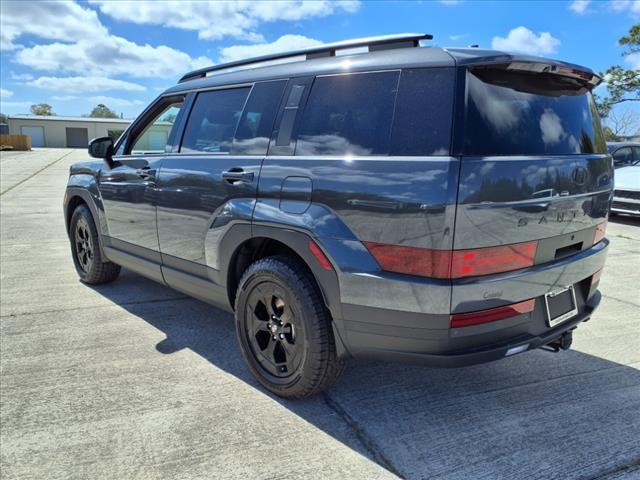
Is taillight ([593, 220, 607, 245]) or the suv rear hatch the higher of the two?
the suv rear hatch

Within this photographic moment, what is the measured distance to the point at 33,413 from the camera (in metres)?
2.84

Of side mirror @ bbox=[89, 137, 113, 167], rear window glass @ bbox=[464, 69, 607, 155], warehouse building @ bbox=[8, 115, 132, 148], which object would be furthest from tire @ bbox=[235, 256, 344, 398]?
warehouse building @ bbox=[8, 115, 132, 148]

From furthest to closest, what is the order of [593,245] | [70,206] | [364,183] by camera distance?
1. [70,206]
2. [593,245]
3. [364,183]

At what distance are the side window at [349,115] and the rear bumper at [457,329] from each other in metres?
0.71

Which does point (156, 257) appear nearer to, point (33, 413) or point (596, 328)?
point (33, 413)

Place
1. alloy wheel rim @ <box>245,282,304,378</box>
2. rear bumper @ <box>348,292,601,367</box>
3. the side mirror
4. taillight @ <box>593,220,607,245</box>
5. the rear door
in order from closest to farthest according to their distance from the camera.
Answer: rear bumper @ <box>348,292,601,367</box>, alloy wheel rim @ <box>245,282,304,378</box>, taillight @ <box>593,220,607,245</box>, the rear door, the side mirror

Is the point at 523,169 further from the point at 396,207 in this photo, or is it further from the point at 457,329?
the point at 457,329

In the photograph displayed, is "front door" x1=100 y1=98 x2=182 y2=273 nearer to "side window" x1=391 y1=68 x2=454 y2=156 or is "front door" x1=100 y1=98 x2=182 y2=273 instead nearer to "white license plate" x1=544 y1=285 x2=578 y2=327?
"side window" x1=391 y1=68 x2=454 y2=156

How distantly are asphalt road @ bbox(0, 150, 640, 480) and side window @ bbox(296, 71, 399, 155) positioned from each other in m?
1.48

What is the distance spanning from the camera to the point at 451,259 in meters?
2.23

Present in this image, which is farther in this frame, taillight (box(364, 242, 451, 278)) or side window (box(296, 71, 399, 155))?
side window (box(296, 71, 399, 155))

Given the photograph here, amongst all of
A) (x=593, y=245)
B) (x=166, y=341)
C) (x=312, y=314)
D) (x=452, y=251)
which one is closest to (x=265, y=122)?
(x=312, y=314)

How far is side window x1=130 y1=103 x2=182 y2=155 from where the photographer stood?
4074mm

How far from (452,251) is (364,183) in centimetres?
54
